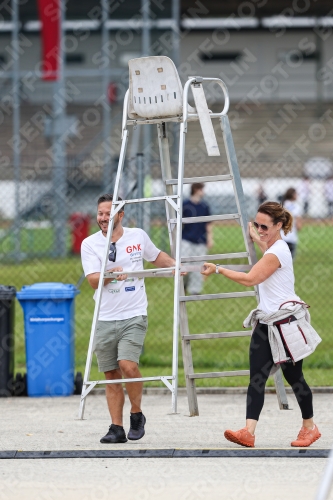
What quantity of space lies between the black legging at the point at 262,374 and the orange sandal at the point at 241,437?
15 cm

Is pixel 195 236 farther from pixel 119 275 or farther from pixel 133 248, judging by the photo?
pixel 119 275

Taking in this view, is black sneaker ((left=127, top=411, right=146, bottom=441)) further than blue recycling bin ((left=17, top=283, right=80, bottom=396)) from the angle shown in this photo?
No

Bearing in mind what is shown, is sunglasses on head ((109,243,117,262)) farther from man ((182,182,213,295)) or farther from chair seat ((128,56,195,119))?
man ((182,182,213,295))

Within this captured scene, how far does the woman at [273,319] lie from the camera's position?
6.88 meters

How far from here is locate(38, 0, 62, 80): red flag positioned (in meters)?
25.4

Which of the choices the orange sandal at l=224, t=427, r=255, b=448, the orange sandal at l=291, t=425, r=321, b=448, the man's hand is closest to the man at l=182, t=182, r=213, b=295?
the man's hand

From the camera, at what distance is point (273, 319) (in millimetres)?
6930

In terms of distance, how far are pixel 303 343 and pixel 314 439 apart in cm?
65

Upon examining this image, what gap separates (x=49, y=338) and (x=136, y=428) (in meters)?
2.59

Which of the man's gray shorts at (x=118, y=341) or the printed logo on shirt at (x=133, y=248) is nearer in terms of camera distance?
the man's gray shorts at (x=118, y=341)

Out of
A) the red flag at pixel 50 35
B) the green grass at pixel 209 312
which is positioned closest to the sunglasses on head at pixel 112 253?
the green grass at pixel 209 312

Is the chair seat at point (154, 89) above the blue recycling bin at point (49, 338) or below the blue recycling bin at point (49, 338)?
above

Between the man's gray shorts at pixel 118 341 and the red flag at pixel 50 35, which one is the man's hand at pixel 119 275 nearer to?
the man's gray shorts at pixel 118 341

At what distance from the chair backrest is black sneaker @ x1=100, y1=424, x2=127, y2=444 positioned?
218cm
